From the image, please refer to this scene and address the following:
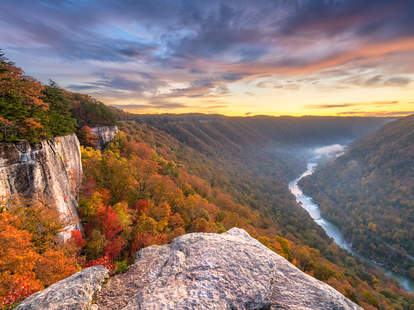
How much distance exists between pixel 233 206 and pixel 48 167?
2624 inches

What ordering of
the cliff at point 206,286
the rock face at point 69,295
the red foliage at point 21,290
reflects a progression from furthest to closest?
the red foliage at point 21,290
the cliff at point 206,286
the rock face at point 69,295

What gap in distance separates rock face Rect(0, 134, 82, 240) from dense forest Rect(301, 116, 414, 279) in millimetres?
144265

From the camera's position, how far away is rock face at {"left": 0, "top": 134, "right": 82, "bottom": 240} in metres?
13.9

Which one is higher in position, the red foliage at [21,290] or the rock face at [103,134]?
the rock face at [103,134]

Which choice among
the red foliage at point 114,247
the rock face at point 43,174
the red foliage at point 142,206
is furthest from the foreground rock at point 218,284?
the red foliage at point 142,206

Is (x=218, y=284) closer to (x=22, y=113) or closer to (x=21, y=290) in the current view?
(x=21, y=290)

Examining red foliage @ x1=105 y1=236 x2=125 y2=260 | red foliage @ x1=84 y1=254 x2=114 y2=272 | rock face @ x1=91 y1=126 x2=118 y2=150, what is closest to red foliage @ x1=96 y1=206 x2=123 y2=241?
red foliage @ x1=105 y1=236 x2=125 y2=260

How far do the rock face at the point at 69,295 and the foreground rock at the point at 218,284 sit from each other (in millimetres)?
920

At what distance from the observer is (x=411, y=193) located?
5202 inches

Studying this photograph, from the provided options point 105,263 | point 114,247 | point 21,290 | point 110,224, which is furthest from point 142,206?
point 21,290

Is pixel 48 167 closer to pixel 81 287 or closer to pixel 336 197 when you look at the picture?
pixel 81 287

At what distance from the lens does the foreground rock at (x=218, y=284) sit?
29.1 ft

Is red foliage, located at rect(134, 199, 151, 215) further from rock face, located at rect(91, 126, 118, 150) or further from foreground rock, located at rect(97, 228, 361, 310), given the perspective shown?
rock face, located at rect(91, 126, 118, 150)

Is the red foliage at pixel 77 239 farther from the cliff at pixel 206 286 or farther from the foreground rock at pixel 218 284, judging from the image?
the cliff at pixel 206 286
